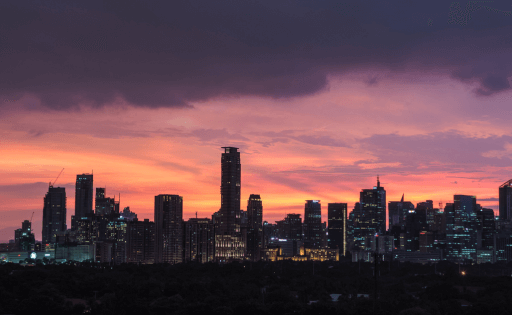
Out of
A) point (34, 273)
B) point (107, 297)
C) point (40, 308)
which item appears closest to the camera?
point (40, 308)

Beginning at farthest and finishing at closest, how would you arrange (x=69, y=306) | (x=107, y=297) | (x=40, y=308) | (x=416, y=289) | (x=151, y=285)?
(x=416, y=289) < (x=151, y=285) < (x=107, y=297) < (x=69, y=306) < (x=40, y=308)

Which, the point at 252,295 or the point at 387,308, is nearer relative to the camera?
the point at 387,308

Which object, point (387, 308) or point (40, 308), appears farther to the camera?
point (387, 308)

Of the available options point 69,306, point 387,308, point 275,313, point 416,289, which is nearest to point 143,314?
point 69,306

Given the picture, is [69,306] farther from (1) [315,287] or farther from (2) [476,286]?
(2) [476,286]

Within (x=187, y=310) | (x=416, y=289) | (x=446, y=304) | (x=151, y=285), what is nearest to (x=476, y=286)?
(x=416, y=289)

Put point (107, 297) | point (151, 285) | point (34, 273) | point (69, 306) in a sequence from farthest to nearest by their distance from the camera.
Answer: point (34, 273)
point (151, 285)
point (107, 297)
point (69, 306)

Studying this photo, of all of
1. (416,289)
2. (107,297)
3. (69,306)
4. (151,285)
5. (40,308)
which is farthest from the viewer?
(416,289)

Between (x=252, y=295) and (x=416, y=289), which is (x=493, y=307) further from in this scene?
(x=416, y=289)

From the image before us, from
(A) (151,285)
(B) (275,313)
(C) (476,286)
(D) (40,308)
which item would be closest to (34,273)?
(A) (151,285)
